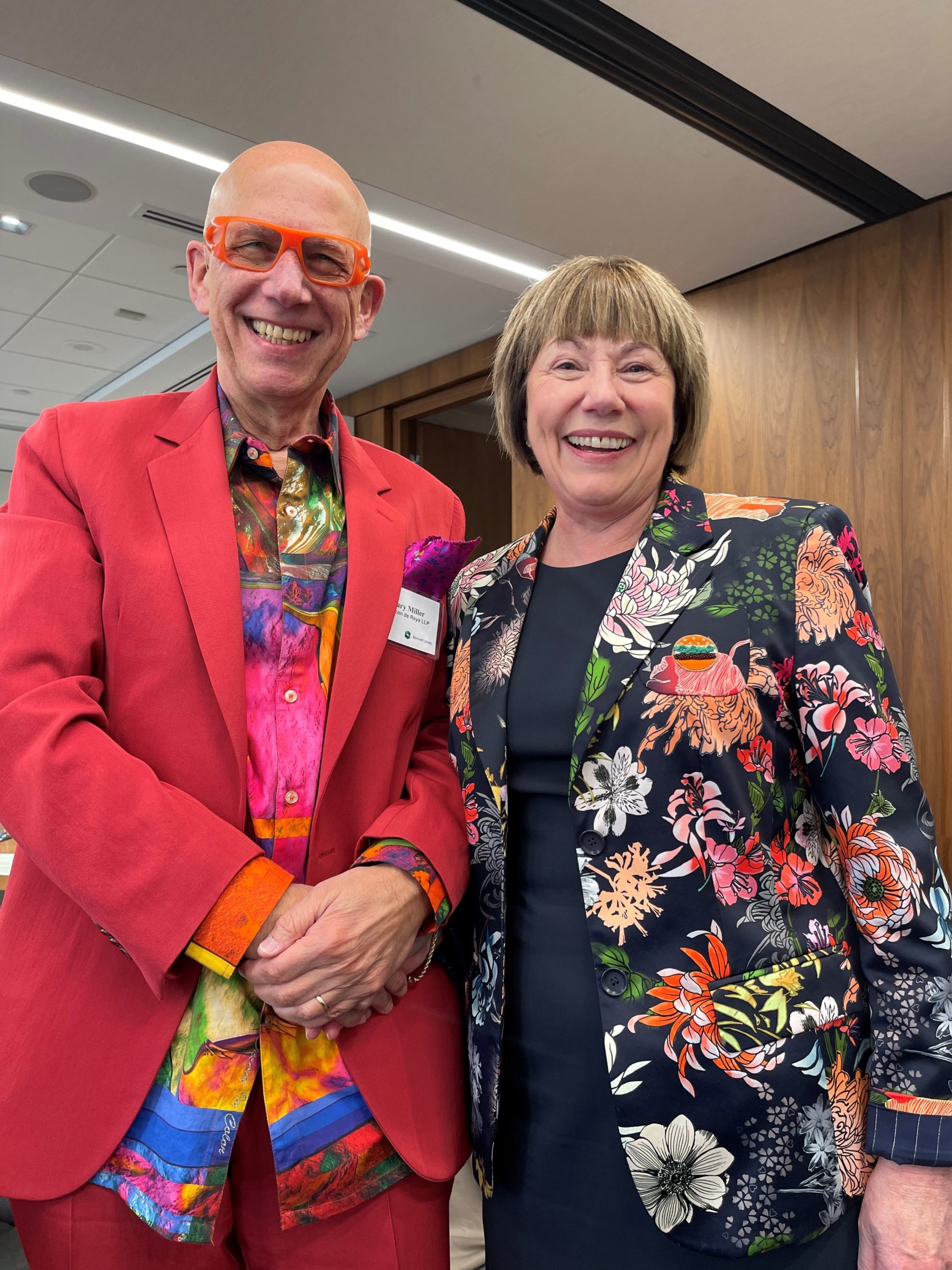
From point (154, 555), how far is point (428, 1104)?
29.1 inches

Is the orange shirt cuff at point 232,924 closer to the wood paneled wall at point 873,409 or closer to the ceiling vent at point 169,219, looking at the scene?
the wood paneled wall at point 873,409

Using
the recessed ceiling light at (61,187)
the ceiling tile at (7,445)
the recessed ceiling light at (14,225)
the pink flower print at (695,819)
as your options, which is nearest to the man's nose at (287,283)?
the pink flower print at (695,819)

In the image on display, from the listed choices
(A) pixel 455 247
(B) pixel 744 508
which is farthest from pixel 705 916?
(A) pixel 455 247

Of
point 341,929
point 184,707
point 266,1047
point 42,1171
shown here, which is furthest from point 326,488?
point 42,1171

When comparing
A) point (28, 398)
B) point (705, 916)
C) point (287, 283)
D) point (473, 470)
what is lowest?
point (705, 916)

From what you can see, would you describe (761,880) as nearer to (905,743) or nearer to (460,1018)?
(905,743)

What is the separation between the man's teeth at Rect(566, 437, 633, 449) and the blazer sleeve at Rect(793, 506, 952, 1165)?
313 mm

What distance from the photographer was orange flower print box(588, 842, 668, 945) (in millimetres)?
1094

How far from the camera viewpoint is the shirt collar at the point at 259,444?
127cm

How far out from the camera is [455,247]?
14.4ft

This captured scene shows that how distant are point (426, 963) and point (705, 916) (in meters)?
0.36

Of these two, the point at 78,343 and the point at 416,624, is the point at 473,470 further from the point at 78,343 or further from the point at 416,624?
the point at 416,624

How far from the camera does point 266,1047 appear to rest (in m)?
1.12

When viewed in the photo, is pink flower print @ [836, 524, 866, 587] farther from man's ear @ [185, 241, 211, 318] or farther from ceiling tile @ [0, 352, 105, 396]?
ceiling tile @ [0, 352, 105, 396]
